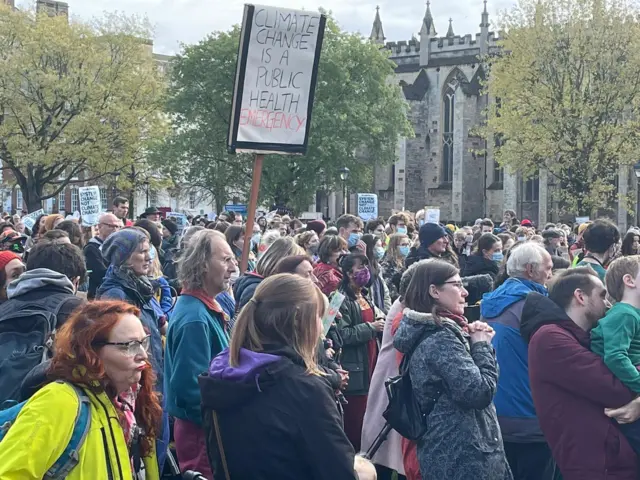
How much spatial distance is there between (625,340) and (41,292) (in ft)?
9.74

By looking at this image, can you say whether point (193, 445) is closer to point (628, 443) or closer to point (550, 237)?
point (628, 443)

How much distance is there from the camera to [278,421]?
3143 millimetres

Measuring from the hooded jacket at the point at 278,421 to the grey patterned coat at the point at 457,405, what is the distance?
3.46ft

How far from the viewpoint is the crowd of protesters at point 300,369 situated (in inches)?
122

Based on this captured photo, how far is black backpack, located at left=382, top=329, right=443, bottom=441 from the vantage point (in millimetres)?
4238

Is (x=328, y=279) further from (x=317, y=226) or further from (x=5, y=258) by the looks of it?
(x=317, y=226)

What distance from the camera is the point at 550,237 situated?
37.5ft

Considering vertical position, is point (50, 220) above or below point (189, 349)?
above

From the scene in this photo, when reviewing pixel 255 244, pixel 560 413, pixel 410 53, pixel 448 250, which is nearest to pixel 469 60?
pixel 410 53

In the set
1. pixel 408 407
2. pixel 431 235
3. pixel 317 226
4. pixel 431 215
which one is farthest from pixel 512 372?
pixel 431 215

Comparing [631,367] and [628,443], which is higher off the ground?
[631,367]

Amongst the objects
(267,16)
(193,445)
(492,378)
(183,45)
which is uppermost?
(183,45)

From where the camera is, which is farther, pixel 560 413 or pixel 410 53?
pixel 410 53

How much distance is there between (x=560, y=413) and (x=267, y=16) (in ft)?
13.3
